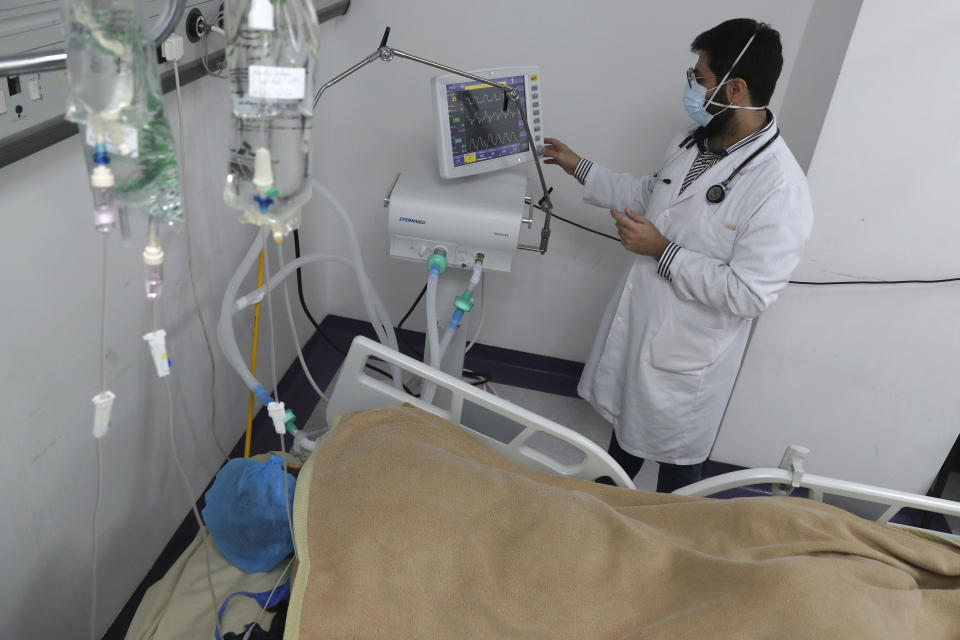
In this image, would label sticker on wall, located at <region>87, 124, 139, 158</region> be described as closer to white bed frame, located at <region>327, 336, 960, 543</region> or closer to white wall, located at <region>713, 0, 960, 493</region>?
white bed frame, located at <region>327, 336, 960, 543</region>

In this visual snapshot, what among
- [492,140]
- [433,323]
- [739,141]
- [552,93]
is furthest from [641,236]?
[552,93]

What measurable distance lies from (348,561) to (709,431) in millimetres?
1143

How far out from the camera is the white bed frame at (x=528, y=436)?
4.41ft

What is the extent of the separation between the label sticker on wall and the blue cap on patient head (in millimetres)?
696

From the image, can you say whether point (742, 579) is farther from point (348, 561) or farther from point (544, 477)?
point (348, 561)

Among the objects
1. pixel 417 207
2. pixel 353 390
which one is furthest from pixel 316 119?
pixel 353 390

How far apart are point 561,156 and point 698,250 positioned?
0.52m

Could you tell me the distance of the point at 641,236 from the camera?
5.45 feet

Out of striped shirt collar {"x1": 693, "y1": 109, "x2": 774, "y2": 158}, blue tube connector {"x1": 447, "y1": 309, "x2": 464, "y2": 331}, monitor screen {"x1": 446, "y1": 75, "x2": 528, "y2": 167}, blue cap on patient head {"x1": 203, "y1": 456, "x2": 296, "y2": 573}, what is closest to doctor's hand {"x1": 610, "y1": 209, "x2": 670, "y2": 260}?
striped shirt collar {"x1": 693, "y1": 109, "x2": 774, "y2": 158}

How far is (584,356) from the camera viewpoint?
2.67m

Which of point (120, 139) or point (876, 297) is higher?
point (120, 139)

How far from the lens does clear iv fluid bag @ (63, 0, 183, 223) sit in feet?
2.04

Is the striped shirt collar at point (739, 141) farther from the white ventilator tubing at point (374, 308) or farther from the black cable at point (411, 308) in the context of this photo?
the black cable at point (411, 308)

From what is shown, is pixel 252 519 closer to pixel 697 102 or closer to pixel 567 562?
pixel 567 562
